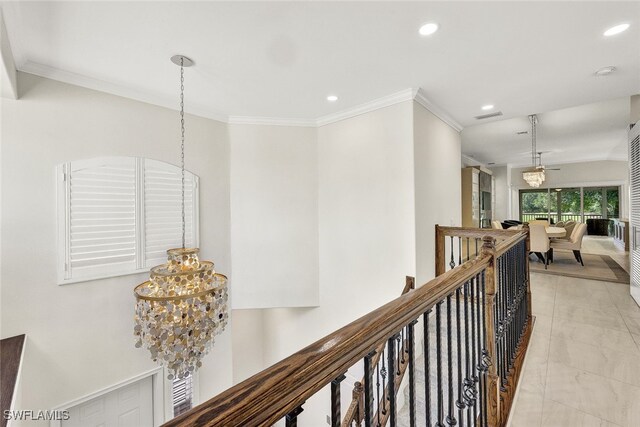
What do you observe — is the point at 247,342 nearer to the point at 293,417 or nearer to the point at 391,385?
the point at 391,385

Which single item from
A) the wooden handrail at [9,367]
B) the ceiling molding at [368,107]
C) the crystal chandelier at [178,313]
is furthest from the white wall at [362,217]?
the wooden handrail at [9,367]

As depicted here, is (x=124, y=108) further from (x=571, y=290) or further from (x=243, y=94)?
(x=571, y=290)

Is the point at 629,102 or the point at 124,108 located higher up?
the point at 629,102

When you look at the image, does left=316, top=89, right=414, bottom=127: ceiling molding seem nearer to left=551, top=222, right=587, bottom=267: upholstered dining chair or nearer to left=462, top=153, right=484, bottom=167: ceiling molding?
left=462, top=153, right=484, bottom=167: ceiling molding

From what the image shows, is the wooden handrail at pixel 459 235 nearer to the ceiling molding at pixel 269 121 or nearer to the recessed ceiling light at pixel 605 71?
the recessed ceiling light at pixel 605 71

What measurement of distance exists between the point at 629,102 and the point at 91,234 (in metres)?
6.94

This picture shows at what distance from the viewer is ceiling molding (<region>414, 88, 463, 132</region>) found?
3.12 metres

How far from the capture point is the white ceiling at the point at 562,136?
4371 mm

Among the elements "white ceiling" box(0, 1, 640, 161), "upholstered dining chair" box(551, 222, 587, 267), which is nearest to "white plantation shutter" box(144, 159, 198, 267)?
"white ceiling" box(0, 1, 640, 161)

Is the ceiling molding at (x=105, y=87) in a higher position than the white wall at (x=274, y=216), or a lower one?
higher

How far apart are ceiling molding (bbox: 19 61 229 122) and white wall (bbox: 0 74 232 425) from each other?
5 centimetres

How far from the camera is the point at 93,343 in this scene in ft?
8.95

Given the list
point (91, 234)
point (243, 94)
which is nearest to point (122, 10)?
point (243, 94)

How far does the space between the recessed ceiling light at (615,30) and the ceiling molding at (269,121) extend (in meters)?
2.96
